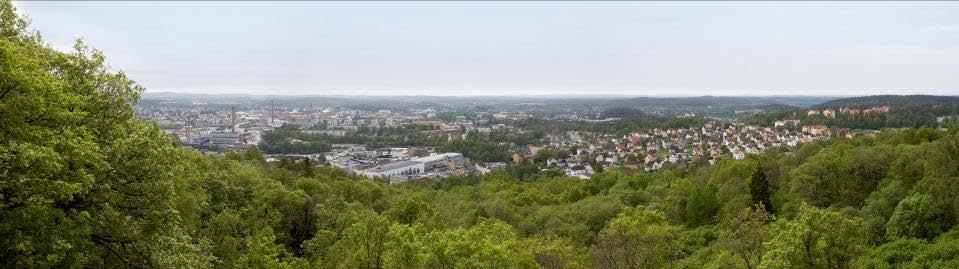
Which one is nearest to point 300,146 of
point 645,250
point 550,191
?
point 550,191

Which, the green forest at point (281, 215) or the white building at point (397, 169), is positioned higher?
the green forest at point (281, 215)

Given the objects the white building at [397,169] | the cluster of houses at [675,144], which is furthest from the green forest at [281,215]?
the cluster of houses at [675,144]

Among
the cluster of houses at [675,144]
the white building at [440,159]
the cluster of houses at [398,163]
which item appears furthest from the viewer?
the white building at [440,159]

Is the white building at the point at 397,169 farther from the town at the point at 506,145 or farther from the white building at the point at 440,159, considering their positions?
the white building at the point at 440,159

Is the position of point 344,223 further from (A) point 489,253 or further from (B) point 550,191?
(B) point 550,191

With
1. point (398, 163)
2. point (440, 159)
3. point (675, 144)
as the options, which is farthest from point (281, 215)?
point (675, 144)

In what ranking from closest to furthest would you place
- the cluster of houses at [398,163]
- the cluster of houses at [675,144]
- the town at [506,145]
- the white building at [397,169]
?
the white building at [397,169]
the cluster of houses at [398,163]
the town at [506,145]
the cluster of houses at [675,144]

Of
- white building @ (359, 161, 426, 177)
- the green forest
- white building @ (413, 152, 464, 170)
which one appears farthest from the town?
the green forest

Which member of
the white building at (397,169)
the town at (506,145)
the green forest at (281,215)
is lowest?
the white building at (397,169)
